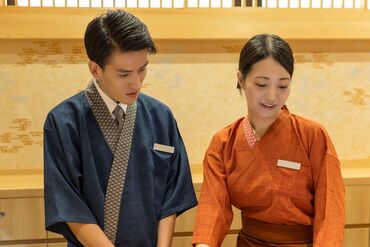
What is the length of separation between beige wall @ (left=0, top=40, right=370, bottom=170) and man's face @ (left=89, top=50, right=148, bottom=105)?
949 mm

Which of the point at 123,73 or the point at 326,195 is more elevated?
the point at 123,73

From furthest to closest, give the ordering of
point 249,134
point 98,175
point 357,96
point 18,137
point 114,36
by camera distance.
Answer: point 357,96, point 18,137, point 249,134, point 98,175, point 114,36

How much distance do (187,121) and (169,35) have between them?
0.48 meters

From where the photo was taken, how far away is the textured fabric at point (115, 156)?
1758 millimetres

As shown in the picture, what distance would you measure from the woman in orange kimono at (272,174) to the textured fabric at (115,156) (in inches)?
11.8

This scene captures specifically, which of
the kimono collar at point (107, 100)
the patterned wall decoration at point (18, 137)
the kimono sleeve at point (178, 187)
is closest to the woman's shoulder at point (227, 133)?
the kimono sleeve at point (178, 187)

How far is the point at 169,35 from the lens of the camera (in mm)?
2617

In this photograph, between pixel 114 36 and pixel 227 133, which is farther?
pixel 227 133

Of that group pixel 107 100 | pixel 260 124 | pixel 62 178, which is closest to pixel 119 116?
pixel 107 100

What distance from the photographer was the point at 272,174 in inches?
70.8

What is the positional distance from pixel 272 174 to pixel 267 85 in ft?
1.06

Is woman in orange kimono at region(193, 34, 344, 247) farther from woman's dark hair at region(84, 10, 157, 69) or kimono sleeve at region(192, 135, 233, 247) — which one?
woman's dark hair at region(84, 10, 157, 69)

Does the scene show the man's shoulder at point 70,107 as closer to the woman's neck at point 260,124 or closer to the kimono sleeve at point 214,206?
the kimono sleeve at point 214,206

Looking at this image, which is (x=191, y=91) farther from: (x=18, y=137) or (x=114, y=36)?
(x=114, y=36)
